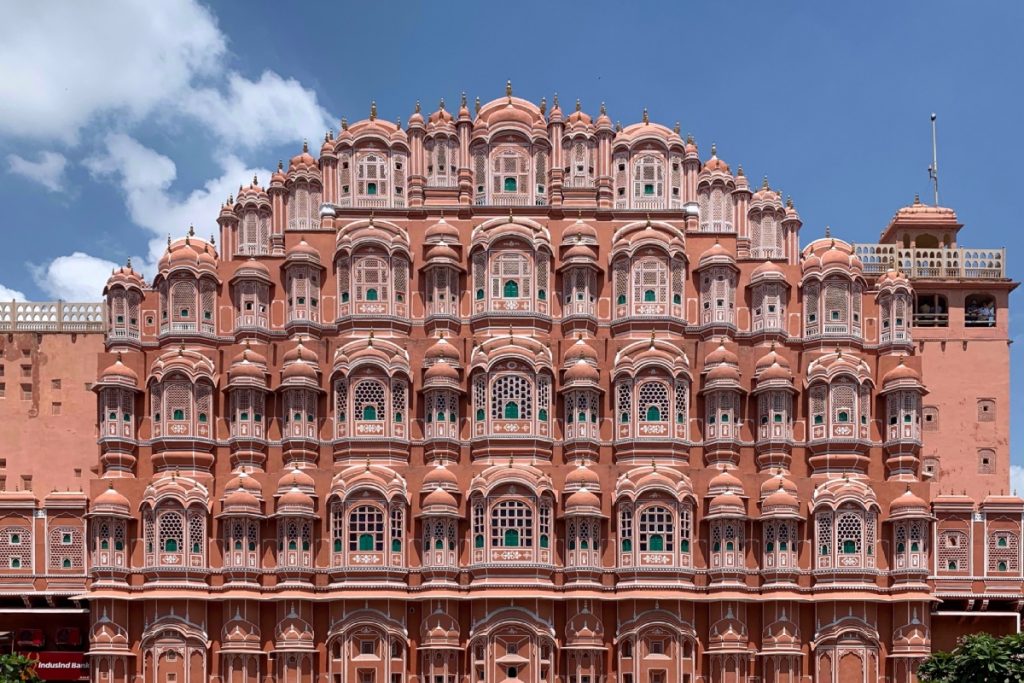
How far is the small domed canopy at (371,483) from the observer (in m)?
57.5

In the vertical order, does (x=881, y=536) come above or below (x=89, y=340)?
below

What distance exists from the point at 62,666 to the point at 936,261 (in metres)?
42.1

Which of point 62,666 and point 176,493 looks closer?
point 176,493

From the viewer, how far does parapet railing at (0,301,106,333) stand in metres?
68.8

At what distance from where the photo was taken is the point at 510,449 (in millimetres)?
59281

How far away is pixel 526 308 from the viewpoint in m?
61.2

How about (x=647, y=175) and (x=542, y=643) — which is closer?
(x=542, y=643)

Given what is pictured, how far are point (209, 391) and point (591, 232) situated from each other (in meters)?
16.6

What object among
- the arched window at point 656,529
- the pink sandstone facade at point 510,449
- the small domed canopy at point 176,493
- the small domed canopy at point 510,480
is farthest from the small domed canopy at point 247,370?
the arched window at point 656,529

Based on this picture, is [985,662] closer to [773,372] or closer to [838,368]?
[838,368]

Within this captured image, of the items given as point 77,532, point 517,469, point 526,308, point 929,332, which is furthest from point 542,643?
point 929,332

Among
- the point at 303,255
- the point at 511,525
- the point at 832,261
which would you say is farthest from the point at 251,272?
the point at 832,261

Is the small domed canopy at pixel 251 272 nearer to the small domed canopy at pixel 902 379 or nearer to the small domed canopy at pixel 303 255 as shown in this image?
the small domed canopy at pixel 303 255

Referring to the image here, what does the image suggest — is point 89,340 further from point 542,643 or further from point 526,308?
point 542,643
